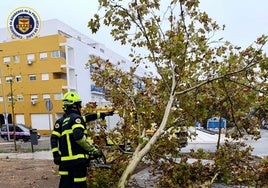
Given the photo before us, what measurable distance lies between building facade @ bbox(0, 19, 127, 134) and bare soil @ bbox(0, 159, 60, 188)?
2699 centimetres

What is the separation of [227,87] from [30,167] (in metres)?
6.43

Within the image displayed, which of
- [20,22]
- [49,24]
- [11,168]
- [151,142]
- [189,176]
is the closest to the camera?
[151,142]

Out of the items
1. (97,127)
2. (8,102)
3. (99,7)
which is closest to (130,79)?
(97,127)

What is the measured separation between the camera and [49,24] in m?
41.2

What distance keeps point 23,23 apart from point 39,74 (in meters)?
5.99

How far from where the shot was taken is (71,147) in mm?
4859

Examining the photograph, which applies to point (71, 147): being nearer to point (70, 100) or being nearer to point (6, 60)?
point (70, 100)

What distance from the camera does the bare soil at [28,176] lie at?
284 inches

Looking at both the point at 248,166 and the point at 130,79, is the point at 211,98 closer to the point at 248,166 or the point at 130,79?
the point at 248,166

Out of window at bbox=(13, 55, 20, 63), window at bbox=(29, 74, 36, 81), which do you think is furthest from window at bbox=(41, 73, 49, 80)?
window at bbox=(13, 55, 20, 63)

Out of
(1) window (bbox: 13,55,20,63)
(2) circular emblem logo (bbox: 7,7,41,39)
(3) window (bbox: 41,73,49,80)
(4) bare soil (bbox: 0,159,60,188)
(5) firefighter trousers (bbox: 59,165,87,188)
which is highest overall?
(2) circular emblem logo (bbox: 7,7,41,39)

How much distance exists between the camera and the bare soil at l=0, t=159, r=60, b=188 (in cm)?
721

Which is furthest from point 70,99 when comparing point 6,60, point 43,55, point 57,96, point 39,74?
point 6,60

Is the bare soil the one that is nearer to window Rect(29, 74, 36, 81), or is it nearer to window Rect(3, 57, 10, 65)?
window Rect(29, 74, 36, 81)
